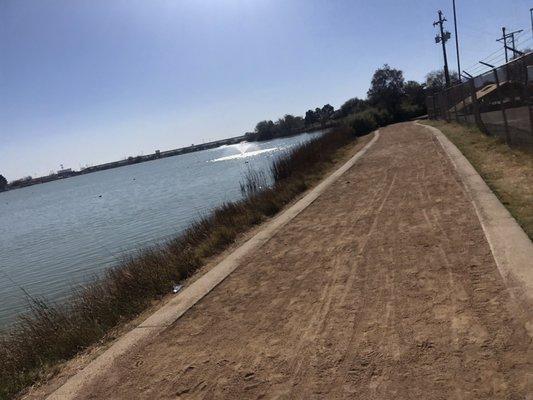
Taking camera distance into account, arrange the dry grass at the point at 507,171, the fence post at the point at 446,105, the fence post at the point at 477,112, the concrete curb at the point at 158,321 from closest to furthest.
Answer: the concrete curb at the point at 158,321 → the dry grass at the point at 507,171 → the fence post at the point at 477,112 → the fence post at the point at 446,105

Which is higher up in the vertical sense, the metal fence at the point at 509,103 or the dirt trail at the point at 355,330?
the metal fence at the point at 509,103

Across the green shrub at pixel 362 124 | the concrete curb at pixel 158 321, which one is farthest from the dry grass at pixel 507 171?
the green shrub at pixel 362 124

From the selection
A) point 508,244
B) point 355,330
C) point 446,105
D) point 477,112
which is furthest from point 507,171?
point 446,105

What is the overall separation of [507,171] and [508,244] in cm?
455

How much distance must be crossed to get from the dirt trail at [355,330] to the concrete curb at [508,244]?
10 centimetres

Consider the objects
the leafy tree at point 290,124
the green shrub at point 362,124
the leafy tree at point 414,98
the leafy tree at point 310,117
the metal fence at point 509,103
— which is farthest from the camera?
the leafy tree at point 290,124

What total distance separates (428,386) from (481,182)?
614cm

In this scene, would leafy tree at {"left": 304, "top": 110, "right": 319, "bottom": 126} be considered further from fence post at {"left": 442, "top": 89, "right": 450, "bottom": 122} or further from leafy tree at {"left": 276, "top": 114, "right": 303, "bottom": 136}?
fence post at {"left": 442, "top": 89, "right": 450, "bottom": 122}

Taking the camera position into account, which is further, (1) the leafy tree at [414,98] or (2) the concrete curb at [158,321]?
(1) the leafy tree at [414,98]

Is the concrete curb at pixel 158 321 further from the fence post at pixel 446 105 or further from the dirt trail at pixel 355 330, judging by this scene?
the fence post at pixel 446 105

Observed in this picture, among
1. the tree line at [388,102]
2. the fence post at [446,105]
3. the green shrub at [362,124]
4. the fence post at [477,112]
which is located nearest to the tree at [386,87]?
the tree line at [388,102]

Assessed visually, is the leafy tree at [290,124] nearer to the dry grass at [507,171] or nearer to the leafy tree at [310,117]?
the leafy tree at [310,117]

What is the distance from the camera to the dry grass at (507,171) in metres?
6.23

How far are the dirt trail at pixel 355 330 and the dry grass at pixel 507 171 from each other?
1.82 feet
